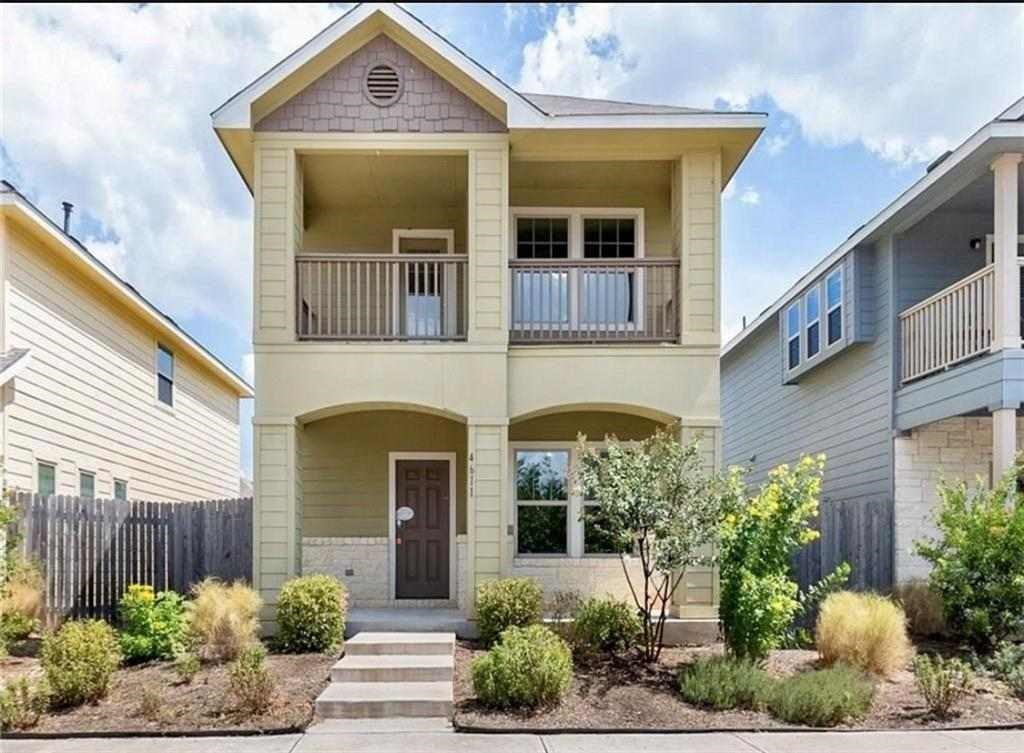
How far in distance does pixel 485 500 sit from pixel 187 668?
393 cm

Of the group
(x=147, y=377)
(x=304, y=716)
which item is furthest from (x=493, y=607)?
(x=147, y=377)

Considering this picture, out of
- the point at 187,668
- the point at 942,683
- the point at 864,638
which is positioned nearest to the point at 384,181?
the point at 187,668

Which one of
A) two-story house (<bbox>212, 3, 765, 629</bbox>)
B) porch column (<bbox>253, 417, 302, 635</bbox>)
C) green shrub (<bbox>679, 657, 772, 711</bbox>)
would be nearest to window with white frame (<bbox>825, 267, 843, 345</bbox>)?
two-story house (<bbox>212, 3, 765, 629</bbox>)

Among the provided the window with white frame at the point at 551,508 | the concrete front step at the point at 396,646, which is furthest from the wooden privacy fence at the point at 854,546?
the concrete front step at the point at 396,646

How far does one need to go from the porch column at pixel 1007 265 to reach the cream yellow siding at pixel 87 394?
1289 centimetres

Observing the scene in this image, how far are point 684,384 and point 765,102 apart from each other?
11.8 ft

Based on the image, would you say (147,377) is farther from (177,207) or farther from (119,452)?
(177,207)

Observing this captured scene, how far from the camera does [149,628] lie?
30.6 feet

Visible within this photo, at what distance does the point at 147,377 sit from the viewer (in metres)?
16.7

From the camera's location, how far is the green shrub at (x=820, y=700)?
25.6 feet

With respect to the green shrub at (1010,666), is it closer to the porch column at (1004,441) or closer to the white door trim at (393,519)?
the porch column at (1004,441)

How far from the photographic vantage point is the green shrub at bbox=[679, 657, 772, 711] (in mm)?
8055

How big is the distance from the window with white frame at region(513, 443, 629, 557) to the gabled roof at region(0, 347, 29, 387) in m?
6.80

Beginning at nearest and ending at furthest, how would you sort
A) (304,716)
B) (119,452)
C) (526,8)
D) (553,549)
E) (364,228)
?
1. (526,8)
2. (304,716)
3. (553,549)
4. (364,228)
5. (119,452)
